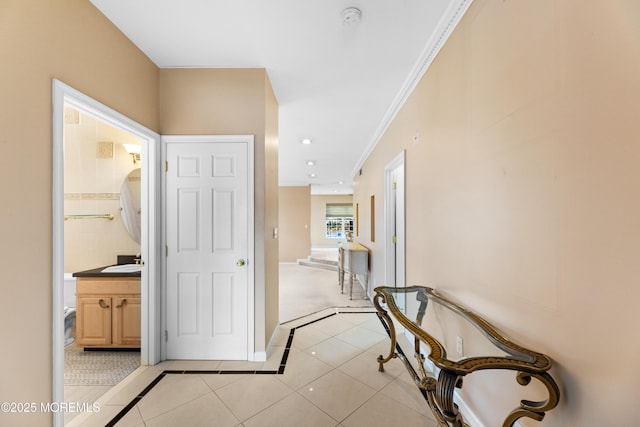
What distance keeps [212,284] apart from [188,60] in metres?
2.04

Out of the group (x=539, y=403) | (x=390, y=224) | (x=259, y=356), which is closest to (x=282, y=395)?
(x=259, y=356)

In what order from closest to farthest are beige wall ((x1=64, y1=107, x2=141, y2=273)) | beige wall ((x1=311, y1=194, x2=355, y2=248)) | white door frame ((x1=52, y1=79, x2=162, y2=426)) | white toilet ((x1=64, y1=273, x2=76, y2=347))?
white door frame ((x1=52, y1=79, x2=162, y2=426)) → white toilet ((x1=64, y1=273, x2=76, y2=347)) → beige wall ((x1=64, y1=107, x2=141, y2=273)) → beige wall ((x1=311, y1=194, x2=355, y2=248))

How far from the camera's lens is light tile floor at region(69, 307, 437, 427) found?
1.65 metres

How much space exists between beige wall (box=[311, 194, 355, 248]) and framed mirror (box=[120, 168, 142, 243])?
907 cm

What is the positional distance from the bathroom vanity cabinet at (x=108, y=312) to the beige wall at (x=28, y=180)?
120 centimetres

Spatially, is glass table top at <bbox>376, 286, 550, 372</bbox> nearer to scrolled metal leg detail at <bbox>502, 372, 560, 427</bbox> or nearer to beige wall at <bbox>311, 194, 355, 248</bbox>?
scrolled metal leg detail at <bbox>502, 372, 560, 427</bbox>

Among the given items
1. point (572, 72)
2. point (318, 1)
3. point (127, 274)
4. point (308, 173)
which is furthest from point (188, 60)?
point (308, 173)

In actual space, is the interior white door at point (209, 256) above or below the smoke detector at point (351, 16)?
below

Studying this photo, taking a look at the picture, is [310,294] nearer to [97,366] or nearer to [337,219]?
[97,366]

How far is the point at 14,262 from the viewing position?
1.16 m

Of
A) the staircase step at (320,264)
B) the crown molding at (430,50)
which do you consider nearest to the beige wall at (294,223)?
the staircase step at (320,264)

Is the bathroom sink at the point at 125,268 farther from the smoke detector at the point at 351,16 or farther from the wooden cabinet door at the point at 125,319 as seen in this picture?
the smoke detector at the point at 351,16

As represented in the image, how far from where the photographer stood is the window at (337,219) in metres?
11.9

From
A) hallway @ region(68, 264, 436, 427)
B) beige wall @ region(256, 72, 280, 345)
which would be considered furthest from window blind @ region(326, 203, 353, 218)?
hallway @ region(68, 264, 436, 427)
